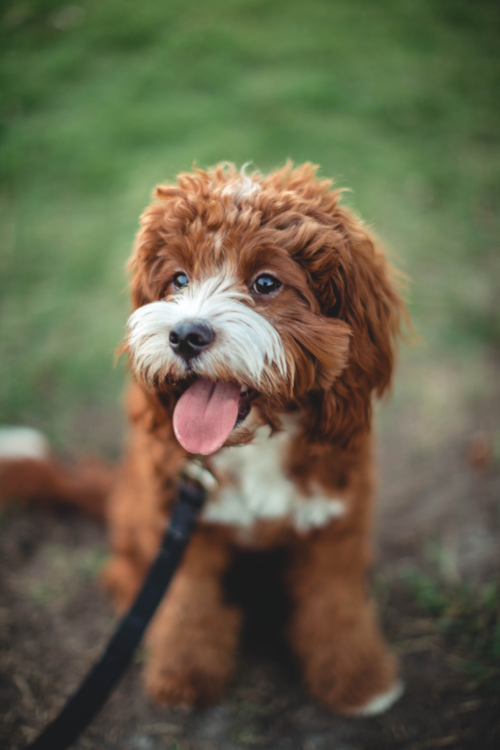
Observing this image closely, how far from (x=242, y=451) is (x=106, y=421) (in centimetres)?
185

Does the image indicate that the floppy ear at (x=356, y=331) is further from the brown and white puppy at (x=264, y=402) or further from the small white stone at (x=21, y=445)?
the small white stone at (x=21, y=445)

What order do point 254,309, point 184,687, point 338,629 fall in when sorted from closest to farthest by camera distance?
point 254,309 < point 184,687 < point 338,629

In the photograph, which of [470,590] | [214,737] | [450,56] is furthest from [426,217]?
[214,737]

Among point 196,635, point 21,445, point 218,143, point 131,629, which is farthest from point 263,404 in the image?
point 218,143

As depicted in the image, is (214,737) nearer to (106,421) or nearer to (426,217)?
(106,421)

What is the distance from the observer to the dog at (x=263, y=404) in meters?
1.39

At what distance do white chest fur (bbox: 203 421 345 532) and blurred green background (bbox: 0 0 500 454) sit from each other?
1.62 m

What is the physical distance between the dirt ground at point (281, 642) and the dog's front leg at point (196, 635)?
86 mm

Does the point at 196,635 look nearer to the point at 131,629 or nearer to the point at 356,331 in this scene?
the point at 131,629

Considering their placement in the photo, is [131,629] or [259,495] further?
[259,495]

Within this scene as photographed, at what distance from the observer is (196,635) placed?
203 centimetres

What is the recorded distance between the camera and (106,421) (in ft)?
10.8

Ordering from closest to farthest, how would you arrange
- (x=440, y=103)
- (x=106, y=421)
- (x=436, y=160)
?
1. (x=106, y=421)
2. (x=436, y=160)
3. (x=440, y=103)

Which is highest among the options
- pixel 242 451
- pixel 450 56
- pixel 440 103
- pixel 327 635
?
pixel 450 56
